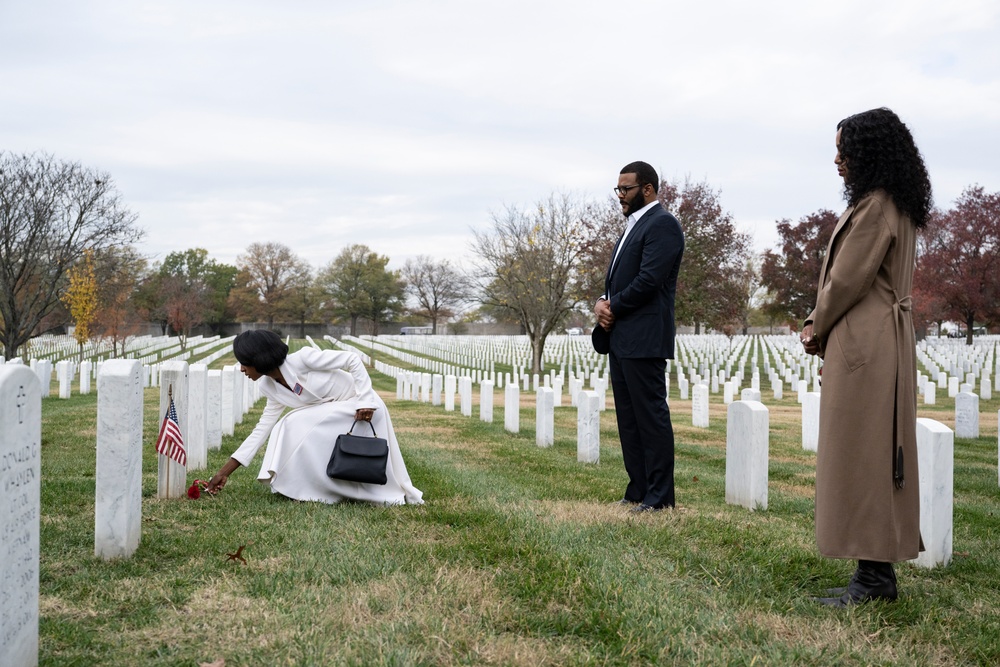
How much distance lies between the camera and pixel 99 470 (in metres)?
4.22

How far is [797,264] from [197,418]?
42002 mm

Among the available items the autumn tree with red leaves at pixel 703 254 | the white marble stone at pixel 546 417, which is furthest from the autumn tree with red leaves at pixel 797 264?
the white marble stone at pixel 546 417

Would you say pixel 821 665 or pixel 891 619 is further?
pixel 891 619

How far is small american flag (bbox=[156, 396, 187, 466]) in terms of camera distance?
19.1 feet

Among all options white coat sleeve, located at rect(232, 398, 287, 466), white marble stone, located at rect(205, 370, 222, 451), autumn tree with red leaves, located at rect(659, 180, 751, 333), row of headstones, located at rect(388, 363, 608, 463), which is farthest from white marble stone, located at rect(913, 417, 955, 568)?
autumn tree with red leaves, located at rect(659, 180, 751, 333)

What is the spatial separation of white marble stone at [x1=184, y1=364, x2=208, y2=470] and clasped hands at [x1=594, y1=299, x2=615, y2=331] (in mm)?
3747

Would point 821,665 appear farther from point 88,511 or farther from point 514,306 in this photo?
point 514,306

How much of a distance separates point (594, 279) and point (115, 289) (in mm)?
21997

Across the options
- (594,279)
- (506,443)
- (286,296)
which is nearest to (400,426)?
(506,443)

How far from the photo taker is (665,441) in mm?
5625

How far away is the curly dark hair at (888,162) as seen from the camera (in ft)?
12.5

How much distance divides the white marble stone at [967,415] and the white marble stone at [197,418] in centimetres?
1062

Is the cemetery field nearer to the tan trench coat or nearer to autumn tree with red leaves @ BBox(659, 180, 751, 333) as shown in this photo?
the tan trench coat

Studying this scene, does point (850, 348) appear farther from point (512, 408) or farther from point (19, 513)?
point (512, 408)
